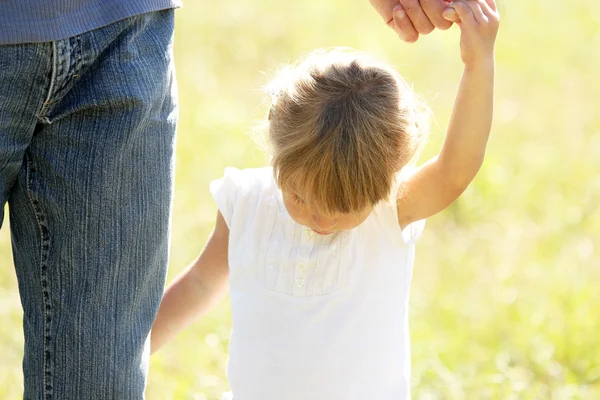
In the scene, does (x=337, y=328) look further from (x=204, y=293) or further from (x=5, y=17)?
(x=5, y=17)

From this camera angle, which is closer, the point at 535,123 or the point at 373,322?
the point at 373,322

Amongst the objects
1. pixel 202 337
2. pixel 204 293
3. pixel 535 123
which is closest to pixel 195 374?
pixel 202 337

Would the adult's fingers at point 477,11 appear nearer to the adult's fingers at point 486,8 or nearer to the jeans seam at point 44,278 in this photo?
the adult's fingers at point 486,8

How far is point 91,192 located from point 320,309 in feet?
2.03

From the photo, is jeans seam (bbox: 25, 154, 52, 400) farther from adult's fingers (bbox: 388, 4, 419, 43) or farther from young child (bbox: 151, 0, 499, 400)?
adult's fingers (bbox: 388, 4, 419, 43)

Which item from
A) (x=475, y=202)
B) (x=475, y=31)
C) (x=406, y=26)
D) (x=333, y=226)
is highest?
(x=475, y=202)

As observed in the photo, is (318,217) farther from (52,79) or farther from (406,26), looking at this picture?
(52,79)

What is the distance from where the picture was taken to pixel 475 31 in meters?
1.89

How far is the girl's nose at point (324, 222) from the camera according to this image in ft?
6.48

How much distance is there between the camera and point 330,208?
75.3 inches

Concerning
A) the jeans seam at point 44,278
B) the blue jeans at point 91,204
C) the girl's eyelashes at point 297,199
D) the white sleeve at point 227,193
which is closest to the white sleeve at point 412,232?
the girl's eyelashes at point 297,199

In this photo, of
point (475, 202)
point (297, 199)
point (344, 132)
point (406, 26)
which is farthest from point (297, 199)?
point (475, 202)

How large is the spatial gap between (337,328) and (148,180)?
578 mm

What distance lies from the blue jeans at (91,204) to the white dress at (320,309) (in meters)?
0.37
